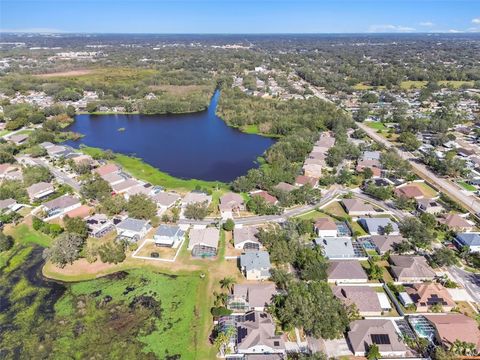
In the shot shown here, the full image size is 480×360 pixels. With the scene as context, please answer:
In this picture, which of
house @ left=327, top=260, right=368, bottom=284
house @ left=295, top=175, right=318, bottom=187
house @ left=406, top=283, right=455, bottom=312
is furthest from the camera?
house @ left=295, top=175, right=318, bottom=187

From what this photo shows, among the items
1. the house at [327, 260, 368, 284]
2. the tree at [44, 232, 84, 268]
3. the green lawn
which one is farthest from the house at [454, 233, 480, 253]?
the tree at [44, 232, 84, 268]

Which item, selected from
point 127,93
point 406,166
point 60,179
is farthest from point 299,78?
point 60,179

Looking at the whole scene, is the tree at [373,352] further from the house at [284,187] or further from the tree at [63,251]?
the tree at [63,251]

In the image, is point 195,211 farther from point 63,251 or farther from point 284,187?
point 63,251

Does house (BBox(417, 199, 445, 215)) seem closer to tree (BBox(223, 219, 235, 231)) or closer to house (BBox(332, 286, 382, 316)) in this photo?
house (BBox(332, 286, 382, 316))

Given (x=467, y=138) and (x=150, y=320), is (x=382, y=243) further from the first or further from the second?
(x=467, y=138)

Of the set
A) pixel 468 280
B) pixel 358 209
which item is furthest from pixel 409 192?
pixel 468 280
